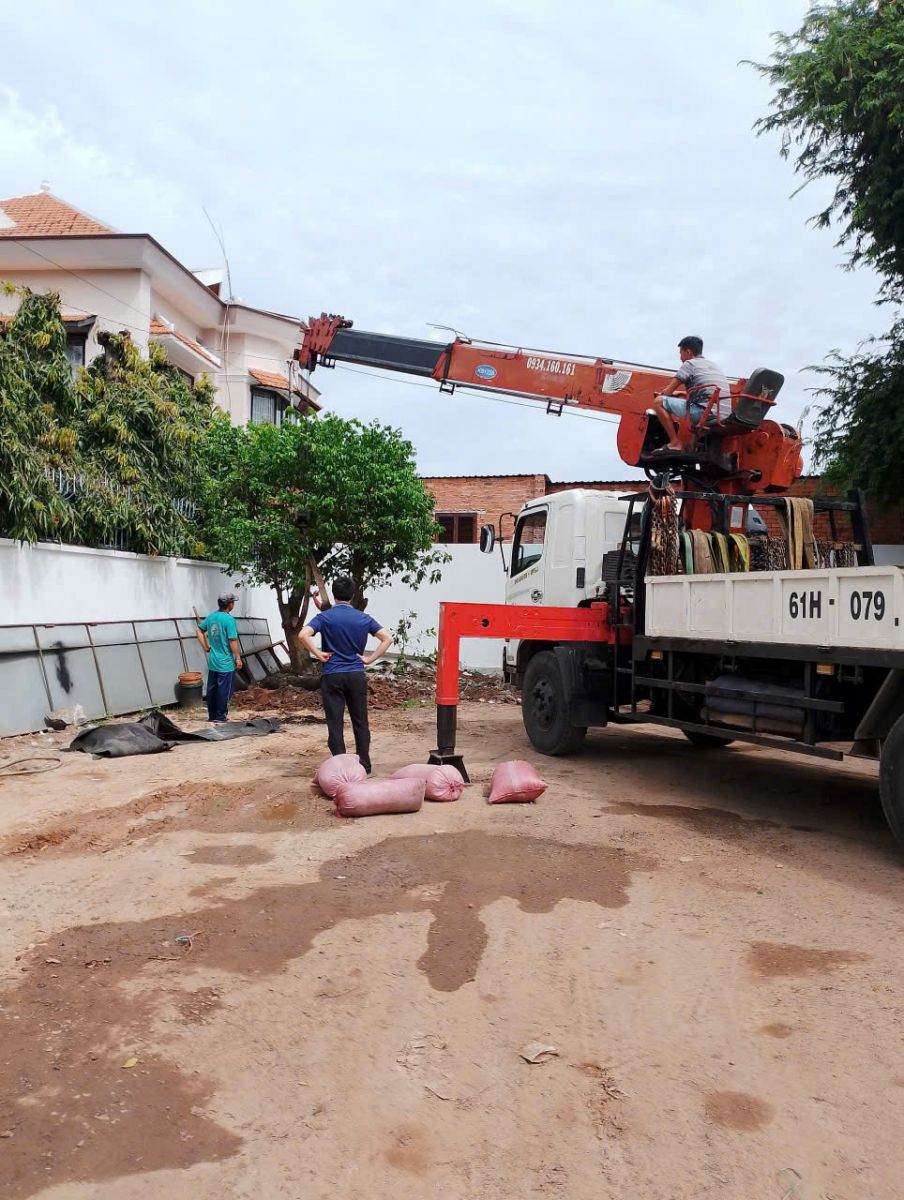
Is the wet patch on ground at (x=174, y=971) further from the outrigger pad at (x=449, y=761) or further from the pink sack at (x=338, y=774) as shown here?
the outrigger pad at (x=449, y=761)

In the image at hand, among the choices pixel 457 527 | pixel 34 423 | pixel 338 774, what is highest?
pixel 34 423

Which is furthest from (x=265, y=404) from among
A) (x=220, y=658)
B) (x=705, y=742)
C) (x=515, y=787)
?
(x=515, y=787)

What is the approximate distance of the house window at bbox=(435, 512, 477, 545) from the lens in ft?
73.8

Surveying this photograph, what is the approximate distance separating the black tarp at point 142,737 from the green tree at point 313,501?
402 centimetres

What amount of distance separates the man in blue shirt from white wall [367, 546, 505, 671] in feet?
34.7

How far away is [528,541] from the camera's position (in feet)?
34.7

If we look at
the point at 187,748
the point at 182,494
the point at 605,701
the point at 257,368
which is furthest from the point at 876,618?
the point at 257,368

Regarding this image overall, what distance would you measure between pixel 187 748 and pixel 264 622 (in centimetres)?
758

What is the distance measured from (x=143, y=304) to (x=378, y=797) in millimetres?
15968

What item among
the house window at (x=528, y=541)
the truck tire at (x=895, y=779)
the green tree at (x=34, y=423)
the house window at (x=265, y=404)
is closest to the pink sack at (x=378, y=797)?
the truck tire at (x=895, y=779)

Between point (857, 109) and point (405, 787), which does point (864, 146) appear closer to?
point (857, 109)

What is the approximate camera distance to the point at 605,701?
892 centimetres

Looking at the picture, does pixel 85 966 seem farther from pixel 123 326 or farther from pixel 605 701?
pixel 123 326

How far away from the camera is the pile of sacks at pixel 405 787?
21.5ft
